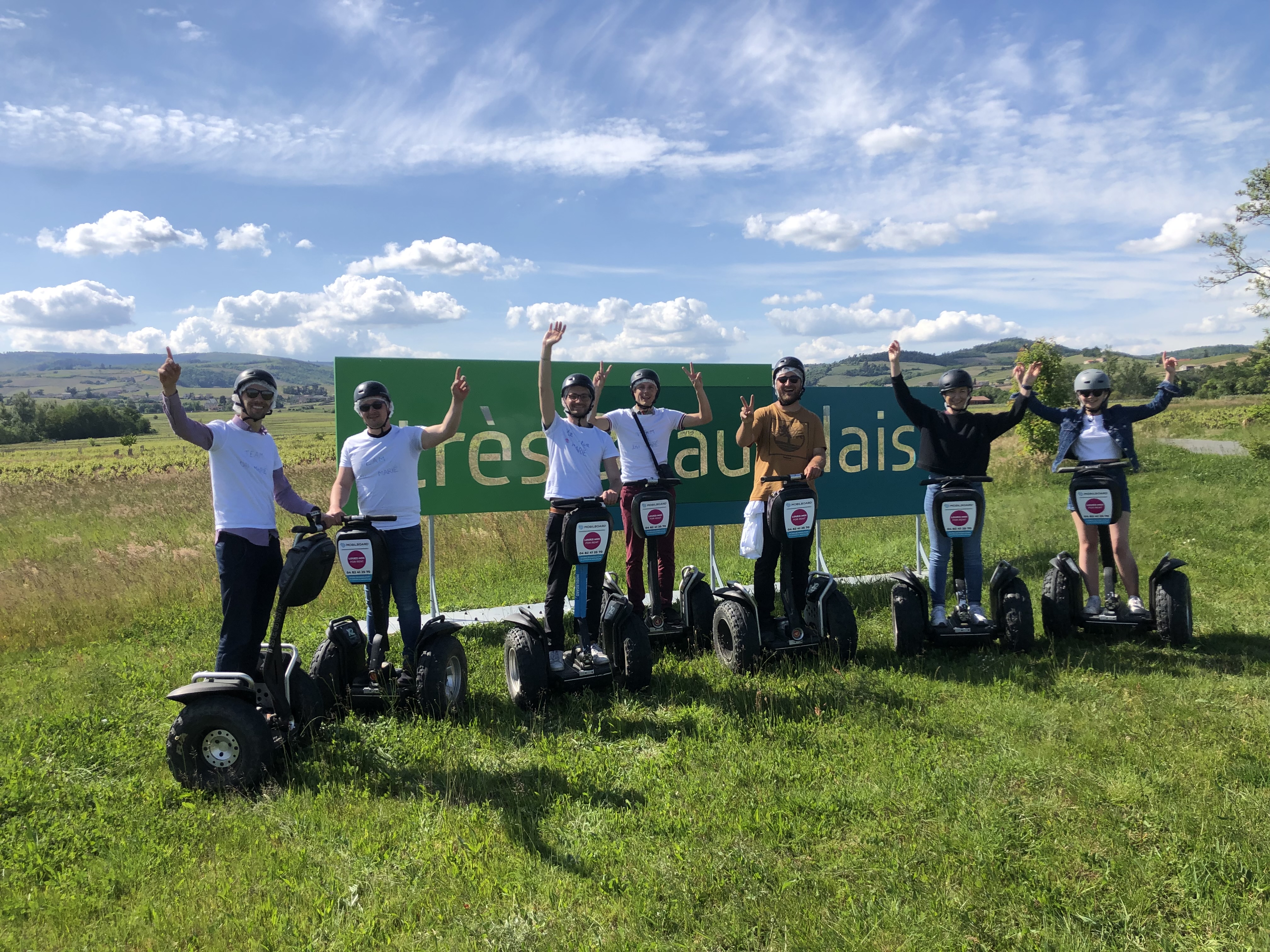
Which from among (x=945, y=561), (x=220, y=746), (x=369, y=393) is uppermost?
(x=369, y=393)

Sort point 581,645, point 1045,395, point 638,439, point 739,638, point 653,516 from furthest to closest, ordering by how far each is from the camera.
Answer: point 1045,395, point 638,439, point 653,516, point 739,638, point 581,645

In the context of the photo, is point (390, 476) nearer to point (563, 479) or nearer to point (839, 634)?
point (563, 479)

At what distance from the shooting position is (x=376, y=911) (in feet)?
9.59

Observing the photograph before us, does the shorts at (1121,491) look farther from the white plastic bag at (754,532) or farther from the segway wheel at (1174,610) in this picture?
the white plastic bag at (754,532)

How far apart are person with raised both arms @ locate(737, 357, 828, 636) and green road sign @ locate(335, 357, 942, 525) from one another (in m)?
1.80

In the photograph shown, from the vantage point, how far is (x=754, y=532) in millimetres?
5648

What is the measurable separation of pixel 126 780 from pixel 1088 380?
7.14m

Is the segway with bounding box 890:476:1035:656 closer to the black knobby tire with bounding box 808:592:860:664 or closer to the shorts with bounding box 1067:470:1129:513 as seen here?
the black knobby tire with bounding box 808:592:860:664

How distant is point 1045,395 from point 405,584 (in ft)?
68.0

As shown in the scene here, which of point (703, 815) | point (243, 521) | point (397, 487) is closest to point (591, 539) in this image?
point (397, 487)

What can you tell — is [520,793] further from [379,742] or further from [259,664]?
[259,664]

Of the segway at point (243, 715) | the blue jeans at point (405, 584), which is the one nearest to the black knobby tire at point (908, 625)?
the blue jeans at point (405, 584)

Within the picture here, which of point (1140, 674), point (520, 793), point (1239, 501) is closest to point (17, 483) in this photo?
point (520, 793)

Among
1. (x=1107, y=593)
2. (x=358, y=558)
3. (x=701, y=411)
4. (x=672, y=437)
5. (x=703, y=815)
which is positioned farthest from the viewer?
(x=672, y=437)
